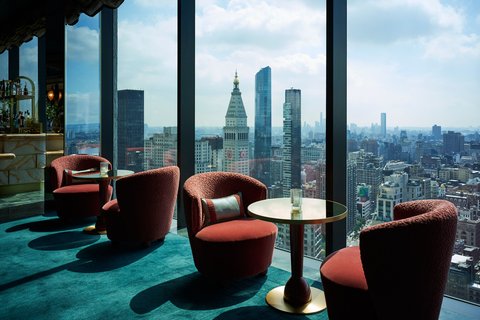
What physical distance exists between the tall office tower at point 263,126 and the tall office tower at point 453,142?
1.62 metres

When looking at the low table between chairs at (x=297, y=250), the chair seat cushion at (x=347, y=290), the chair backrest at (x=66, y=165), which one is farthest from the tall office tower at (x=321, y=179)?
the chair backrest at (x=66, y=165)

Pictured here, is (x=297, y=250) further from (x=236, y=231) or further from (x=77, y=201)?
(x=77, y=201)

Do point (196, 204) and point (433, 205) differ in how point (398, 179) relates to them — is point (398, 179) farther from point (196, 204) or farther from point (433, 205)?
point (196, 204)

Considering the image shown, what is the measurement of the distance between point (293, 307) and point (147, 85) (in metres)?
3.97

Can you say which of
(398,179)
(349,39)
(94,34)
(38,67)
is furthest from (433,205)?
(38,67)

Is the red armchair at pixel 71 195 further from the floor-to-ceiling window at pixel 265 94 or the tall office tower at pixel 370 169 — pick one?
the tall office tower at pixel 370 169

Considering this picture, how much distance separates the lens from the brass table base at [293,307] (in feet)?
8.65

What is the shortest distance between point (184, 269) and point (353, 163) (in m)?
1.75

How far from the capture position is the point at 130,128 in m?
6.08

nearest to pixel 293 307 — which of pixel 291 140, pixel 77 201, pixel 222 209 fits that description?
pixel 222 209

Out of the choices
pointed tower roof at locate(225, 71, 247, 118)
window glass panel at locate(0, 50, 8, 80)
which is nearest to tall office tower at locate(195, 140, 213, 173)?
pointed tower roof at locate(225, 71, 247, 118)

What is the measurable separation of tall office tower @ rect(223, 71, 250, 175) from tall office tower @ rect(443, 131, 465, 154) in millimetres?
1941

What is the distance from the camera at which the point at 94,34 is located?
6586 mm

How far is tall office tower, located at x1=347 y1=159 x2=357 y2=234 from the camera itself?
3.27 meters
